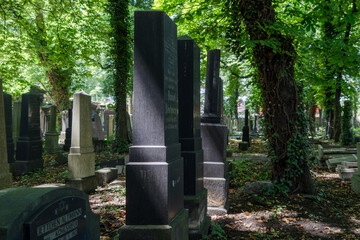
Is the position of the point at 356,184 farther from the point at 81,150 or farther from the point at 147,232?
the point at 81,150

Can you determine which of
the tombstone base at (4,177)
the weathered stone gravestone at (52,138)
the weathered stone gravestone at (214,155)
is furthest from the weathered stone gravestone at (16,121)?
the weathered stone gravestone at (214,155)

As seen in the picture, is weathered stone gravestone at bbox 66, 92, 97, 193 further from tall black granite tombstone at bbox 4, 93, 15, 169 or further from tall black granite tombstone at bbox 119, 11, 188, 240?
tall black granite tombstone at bbox 119, 11, 188, 240

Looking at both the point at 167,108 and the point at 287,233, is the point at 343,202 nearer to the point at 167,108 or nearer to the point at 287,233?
the point at 287,233

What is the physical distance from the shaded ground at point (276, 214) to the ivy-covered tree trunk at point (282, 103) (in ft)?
1.99

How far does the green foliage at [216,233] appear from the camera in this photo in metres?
4.26

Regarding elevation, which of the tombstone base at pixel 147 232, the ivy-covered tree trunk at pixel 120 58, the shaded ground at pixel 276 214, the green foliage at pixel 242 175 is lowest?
the shaded ground at pixel 276 214

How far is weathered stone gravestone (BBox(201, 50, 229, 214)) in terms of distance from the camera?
5.66 m

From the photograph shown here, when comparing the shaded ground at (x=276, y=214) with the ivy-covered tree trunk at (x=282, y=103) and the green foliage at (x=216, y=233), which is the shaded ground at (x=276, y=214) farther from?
the ivy-covered tree trunk at (x=282, y=103)

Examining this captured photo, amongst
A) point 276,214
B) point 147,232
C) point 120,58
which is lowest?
point 276,214

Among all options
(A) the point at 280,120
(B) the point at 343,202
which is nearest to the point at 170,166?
(A) the point at 280,120

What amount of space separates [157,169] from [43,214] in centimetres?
141

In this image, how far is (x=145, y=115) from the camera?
10.3ft

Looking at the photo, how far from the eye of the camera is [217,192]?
18.6ft

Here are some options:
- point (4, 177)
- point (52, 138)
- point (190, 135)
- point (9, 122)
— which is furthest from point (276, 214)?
point (52, 138)
